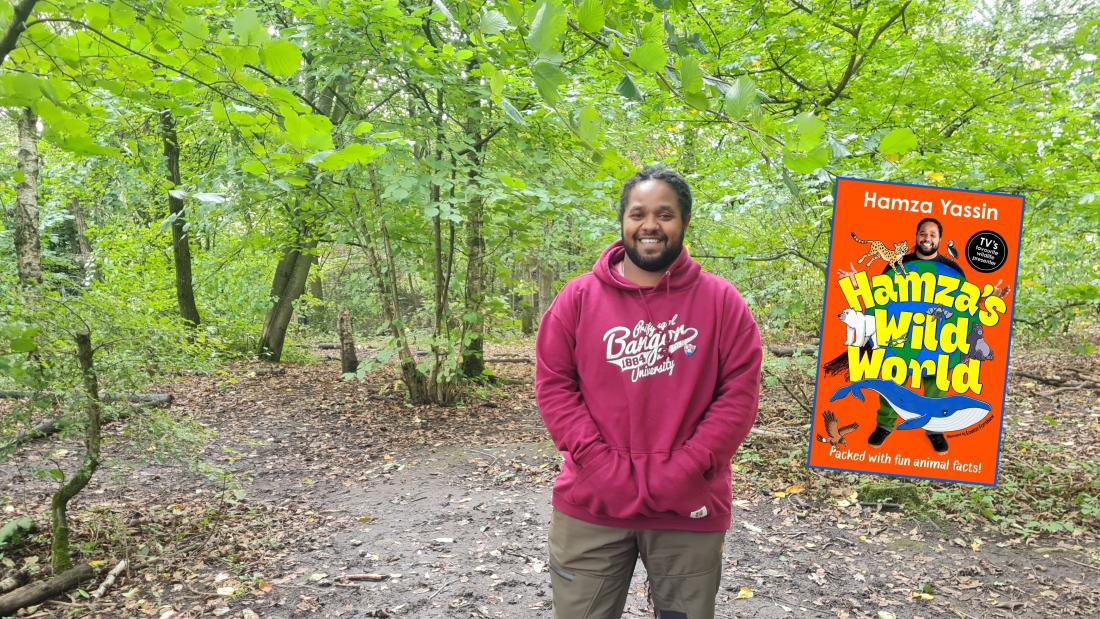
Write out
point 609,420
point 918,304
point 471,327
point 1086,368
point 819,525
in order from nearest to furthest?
point 609,420 < point 918,304 < point 819,525 < point 471,327 < point 1086,368

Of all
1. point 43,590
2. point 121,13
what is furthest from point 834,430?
point 43,590

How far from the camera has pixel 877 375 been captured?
3.75 m

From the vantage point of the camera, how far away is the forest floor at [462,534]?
11.6 feet

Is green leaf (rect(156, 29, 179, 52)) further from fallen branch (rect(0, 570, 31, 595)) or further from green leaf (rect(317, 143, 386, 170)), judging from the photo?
fallen branch (rect(0, 570, 31, 595))

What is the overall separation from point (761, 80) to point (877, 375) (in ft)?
9.08

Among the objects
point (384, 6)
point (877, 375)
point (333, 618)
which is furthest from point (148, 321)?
point (877, 375)

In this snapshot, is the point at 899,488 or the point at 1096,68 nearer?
the point at 1096,68

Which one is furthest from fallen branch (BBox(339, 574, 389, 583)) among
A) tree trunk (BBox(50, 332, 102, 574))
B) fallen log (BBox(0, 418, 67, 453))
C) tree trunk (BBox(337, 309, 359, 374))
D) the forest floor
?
tree trunk (BBox(337, 309, 359, 374))

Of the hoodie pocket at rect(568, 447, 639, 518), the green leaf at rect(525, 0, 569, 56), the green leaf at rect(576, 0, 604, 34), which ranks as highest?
the green leaf at rect(576, 0, 604, 34)

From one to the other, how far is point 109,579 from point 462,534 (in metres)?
2.11

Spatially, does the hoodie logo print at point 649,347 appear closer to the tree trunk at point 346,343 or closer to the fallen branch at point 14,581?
the fallen branch at point 14,581

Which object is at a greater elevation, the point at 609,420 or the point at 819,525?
the point at 609,420

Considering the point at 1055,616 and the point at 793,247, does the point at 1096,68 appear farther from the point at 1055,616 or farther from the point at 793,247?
the point at 1055,616

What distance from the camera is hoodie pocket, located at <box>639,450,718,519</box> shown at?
72.1 inches
